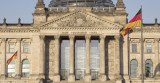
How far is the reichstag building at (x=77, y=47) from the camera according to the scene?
68.0 metres

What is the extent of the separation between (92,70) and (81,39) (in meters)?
7.69

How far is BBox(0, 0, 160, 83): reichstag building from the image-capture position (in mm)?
68000

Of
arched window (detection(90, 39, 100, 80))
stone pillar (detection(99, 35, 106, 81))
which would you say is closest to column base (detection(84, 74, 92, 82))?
stone pillar (detection(99, 35, 106, 81))

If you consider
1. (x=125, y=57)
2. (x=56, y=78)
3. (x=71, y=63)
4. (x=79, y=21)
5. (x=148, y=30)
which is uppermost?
(x=79, y=21)

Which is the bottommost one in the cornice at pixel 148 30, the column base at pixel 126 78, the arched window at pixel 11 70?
the column base at pixel 126 78

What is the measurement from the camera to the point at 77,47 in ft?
239

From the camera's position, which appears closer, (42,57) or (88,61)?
(88,61)

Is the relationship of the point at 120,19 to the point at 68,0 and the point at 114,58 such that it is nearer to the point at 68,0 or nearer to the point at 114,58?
the point at 114,58

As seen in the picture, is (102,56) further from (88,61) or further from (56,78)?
(56,78)

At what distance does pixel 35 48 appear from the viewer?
71500 millimetres

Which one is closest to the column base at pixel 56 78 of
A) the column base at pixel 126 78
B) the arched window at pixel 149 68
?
the column base at pixel 126 78

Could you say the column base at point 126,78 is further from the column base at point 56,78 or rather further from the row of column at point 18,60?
the row of column at point 18,60

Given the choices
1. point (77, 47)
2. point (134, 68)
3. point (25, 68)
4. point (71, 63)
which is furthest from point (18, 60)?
point (134, 68)

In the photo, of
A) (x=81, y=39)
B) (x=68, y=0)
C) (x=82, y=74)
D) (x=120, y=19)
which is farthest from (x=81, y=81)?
(x=68, y=0)
